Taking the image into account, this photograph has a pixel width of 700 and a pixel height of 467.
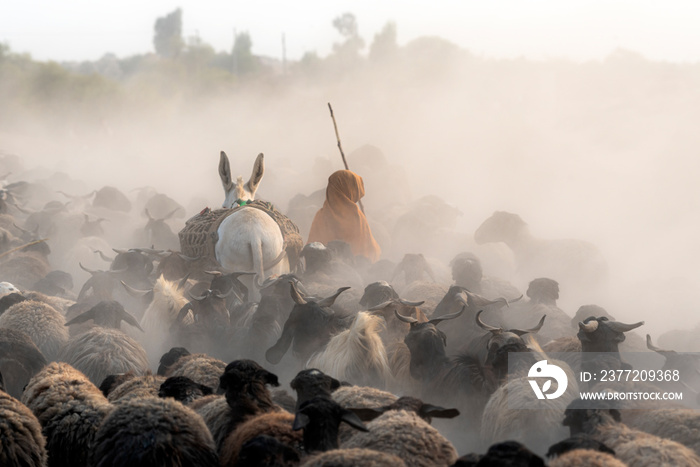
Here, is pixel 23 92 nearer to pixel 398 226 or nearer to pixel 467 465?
pixel 398 226

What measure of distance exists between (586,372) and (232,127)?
31.7 m

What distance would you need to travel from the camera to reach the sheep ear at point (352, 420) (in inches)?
147

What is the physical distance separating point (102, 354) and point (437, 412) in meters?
3.32

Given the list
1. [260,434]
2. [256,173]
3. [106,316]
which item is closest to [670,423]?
[260,434]

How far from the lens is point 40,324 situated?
716 cm

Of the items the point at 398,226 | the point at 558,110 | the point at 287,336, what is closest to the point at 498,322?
the point at 287,336

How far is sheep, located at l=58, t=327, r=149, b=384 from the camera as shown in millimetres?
6207

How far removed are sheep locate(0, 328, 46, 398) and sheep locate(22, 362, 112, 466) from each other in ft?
3.71

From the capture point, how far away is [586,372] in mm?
5824

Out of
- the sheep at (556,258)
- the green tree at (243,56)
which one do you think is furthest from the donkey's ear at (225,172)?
the green tree at (243,56)

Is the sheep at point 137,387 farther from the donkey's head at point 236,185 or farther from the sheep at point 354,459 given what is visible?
the donkey's head at point 236,185

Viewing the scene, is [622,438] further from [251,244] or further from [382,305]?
[251,244]

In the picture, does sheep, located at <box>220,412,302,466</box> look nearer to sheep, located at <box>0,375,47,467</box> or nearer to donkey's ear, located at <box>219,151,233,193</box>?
sheep, located at <box>0,375,47,467</box>

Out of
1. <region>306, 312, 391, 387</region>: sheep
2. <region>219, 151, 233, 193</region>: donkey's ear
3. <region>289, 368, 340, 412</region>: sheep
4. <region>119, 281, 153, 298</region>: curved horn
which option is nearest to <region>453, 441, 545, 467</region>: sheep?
<region>289, 368, 340, 412</region>: sheep
